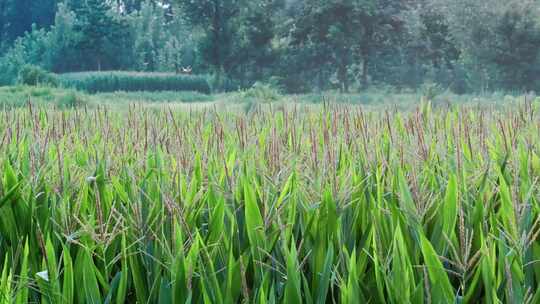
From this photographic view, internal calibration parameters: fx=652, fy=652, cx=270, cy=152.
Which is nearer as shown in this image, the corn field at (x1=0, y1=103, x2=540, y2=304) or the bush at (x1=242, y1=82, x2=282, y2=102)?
the corn field at (x1=0, y1=103, x2=540, y2=304)

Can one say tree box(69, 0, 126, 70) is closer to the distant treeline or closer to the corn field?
the distant treeline

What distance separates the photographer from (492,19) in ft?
93.3

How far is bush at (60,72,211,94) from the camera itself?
3462 cm

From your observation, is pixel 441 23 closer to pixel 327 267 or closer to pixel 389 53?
pixel 389 53

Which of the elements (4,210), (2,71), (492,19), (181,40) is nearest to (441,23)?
(492,19)

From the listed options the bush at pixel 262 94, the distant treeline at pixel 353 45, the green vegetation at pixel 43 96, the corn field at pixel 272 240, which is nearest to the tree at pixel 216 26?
the distant treeline at pixel 353 45

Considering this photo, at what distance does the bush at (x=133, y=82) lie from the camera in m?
34.6

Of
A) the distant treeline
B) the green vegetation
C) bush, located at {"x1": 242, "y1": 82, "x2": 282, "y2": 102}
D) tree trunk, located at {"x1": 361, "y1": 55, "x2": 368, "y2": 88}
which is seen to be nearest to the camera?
the green vegetation

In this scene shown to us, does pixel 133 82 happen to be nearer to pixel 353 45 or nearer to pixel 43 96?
pixel 353 45

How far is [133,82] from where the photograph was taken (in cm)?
3681

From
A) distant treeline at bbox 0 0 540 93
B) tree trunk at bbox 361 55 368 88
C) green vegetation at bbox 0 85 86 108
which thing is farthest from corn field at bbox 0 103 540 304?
tree trunk at bbox 361 55 368 88

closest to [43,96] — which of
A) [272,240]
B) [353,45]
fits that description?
[272,240]

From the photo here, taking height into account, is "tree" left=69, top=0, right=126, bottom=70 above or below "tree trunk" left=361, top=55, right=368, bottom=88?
above

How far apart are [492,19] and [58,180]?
2905 cm
